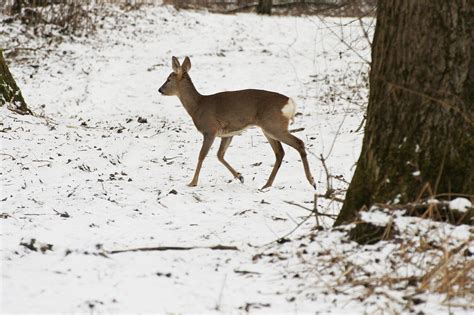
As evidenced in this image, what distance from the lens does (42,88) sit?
14.9m

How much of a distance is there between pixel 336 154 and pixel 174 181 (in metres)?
2.46

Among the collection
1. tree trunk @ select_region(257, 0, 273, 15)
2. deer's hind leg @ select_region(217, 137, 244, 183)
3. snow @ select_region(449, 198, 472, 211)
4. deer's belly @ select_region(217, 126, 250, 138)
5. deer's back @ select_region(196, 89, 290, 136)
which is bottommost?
deer's hind leg @ select_region(217, 137, 244, 183)

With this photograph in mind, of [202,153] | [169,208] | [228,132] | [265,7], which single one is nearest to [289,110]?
[228,132]

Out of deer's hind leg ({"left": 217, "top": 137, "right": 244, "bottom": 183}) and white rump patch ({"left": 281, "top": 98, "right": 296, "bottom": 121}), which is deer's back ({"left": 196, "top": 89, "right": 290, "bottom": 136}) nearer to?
white rump patch ({"left": 281, "top": 98, "right": 296, "bottom": 121})

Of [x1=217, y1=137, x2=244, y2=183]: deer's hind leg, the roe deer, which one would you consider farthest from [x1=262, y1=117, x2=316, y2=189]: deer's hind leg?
[x1=217, y1=137, x2=244, y2=183]: deer's hind leg

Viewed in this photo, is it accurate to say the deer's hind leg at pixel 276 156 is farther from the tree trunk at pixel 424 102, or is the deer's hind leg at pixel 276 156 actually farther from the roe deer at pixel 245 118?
the tree trunk at pixel 424 102

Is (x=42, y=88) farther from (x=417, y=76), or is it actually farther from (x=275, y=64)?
(x=417, y=76)

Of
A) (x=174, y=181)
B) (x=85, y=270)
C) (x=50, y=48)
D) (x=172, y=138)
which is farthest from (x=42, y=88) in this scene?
(x=85, y=270)

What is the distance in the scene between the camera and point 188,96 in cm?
918

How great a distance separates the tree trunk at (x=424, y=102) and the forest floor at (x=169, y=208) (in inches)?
14.3

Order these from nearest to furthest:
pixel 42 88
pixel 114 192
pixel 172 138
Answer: pixel 114 192, pixel 172 138, pixel 42 88

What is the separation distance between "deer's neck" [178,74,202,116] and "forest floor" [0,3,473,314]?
2.52ft

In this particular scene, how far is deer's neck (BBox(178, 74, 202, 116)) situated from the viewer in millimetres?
9086

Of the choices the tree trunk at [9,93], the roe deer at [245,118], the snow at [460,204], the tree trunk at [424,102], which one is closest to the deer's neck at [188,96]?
the roe deer at [245,118]
